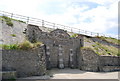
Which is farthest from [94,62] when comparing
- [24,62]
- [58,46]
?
[24,62]

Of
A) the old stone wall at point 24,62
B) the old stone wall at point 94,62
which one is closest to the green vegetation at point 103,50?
Answer: the old stone wall at point 94,62

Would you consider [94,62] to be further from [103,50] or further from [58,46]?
[58,46]

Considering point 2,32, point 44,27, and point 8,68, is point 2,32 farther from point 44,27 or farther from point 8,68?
point 44,27

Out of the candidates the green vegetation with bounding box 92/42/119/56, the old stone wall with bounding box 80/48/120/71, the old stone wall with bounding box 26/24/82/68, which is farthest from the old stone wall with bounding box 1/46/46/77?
the green vegetation with bounding box 92/42/119/56

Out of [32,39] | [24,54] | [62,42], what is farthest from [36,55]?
[62,42]

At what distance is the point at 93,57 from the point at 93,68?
4.77ft

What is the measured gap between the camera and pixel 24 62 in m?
11.8

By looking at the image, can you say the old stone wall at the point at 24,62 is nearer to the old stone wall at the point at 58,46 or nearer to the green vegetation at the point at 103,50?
the old stone wall at the point at 58,46

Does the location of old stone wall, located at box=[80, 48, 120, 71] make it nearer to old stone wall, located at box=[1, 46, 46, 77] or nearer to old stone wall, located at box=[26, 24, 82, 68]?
old stone wall, located at box=[26, 24, 82, 68]

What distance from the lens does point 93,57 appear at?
17.2m

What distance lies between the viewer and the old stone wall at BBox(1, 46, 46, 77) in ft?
36.6

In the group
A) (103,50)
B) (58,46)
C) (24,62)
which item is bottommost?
(24,62)

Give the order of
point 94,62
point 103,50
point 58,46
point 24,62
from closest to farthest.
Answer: point 24,62 < point 94,62 < point 58,46 < point 103,50

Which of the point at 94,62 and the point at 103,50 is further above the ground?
the point at 103,50
